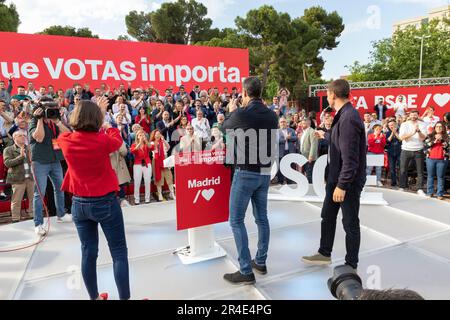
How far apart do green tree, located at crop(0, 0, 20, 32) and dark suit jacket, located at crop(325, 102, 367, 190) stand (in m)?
26.6

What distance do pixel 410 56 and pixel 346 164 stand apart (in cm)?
3134

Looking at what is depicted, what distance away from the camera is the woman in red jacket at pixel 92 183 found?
7.08 feet

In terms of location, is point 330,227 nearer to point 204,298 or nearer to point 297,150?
point 204,298

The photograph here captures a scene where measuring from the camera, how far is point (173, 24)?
31500mm

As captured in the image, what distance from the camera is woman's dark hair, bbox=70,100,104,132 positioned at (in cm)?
216

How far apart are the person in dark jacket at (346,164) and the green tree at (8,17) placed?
26523 mm

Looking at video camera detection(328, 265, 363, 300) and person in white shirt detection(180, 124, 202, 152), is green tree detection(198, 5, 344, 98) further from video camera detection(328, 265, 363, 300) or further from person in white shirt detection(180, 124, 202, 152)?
video camera detection(328, 265, 363, 300)

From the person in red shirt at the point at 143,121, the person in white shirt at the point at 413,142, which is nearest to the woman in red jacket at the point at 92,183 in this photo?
the person in red shirt at the point at 143,121

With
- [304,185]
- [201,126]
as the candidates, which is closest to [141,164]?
[201,126]

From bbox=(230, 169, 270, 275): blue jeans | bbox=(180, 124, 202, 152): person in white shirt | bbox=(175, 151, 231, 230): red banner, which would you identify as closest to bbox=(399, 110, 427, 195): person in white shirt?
bbox=(180, 124, 202, 152): person in white shirt

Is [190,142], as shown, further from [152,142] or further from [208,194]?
[208,194]

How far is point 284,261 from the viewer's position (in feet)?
10.8
